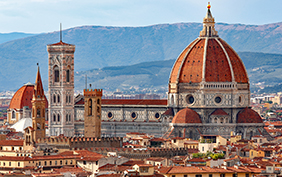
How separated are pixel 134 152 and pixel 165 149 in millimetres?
5894

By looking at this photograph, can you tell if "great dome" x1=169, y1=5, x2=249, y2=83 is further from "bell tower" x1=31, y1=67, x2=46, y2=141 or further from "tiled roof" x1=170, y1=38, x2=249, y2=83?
"bell tower" x1=31, y1=67, x2=46, y2=141

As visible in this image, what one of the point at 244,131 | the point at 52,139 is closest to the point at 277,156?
the point at 52,139

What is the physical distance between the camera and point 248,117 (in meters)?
142

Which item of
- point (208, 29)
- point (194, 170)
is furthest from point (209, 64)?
point (194, 170)

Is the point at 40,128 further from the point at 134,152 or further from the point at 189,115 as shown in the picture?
the point at 189,115

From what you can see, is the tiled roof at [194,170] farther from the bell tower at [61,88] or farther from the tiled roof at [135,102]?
the tiled roof at [135,102]

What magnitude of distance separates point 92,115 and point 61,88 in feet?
84.3

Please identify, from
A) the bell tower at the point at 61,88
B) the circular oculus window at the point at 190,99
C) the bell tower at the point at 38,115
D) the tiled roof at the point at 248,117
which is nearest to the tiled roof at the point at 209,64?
the circular oculus window at the point at 190,99

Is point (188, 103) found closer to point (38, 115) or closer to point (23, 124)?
point (23, 124)

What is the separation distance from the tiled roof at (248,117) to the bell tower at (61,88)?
A: 23.8 meters

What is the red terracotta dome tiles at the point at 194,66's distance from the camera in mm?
145250

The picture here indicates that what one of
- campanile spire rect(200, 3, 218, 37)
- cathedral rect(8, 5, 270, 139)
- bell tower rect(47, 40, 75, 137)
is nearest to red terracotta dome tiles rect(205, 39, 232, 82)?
cathedral rect(8, 5, 270, 139)

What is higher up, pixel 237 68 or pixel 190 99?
pixel 237 68

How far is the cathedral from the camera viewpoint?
462 feet
